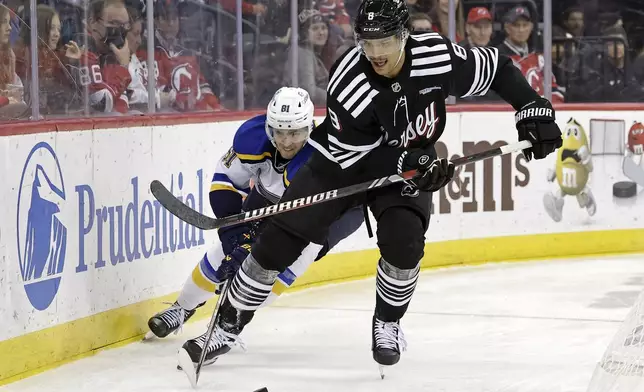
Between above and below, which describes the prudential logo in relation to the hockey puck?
above

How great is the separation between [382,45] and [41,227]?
126cm

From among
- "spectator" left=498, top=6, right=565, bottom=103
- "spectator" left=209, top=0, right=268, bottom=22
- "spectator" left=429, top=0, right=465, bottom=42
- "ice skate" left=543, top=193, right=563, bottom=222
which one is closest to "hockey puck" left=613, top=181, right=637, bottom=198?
"ice skate" left=543, top=193, right=563, bottom=222

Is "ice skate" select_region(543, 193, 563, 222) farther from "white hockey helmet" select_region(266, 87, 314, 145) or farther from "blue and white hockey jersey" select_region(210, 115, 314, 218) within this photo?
"white hockey helmet" select_region(266, 87, 314, 145)

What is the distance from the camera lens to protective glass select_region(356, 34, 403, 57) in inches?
140

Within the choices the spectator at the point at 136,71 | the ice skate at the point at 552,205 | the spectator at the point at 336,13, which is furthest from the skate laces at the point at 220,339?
the ice skate at the point at 552,205

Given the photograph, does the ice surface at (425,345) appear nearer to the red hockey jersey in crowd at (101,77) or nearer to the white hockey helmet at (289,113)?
the white hockey helmet at (289,113)

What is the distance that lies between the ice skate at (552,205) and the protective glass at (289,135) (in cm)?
310

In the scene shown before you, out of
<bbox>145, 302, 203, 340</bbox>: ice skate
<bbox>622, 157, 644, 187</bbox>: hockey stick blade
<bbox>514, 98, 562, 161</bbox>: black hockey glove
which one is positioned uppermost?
<bbox>514, 98, 562, 161</bbox>: black hockey glove

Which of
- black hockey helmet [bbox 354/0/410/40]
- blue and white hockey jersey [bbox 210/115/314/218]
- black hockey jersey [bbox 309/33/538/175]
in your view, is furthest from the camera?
blue and white hockey jersey [bbox 210/115/314/218]

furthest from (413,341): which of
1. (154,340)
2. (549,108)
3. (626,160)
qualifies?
(626,160)

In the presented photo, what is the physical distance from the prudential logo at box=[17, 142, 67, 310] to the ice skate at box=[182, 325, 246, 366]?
50 cm

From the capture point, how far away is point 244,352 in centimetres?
436

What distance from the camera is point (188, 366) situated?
381cm

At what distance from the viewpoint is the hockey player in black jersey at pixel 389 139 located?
3625 mm
